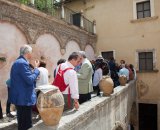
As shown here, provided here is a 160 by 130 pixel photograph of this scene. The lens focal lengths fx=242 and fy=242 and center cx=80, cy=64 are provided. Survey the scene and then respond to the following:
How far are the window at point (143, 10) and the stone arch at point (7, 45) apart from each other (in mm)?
9376

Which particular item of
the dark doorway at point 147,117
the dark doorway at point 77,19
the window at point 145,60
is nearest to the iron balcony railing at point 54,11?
the dark doorway at point 77,19

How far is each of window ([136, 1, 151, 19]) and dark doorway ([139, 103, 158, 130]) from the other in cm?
574

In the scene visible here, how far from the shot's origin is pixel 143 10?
15.5 m

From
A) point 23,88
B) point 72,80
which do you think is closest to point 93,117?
point 72,80

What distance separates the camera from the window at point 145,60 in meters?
15.2

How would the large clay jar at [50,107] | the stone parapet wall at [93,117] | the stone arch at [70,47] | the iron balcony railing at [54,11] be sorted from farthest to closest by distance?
the stone arch at [70,47] < the iron balcony railing at [54,11] < the stone parapet wall at [93,117] < the large clay jar at [50,107]

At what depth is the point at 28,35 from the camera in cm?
907

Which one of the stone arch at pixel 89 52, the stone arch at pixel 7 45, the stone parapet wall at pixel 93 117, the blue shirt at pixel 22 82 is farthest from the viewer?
the stone arch at pixel 89 52

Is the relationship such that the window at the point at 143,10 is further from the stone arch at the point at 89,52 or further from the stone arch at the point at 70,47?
the stone arch at the point at 70,47

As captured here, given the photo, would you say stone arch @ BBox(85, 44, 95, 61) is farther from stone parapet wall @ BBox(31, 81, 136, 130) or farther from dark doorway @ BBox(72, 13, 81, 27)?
stone parapet wall @ BBox(31, 81, 136, 130)

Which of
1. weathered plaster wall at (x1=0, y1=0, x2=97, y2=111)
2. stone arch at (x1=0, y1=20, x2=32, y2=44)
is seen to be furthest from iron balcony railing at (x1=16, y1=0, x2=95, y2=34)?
stone arch at (x1=0, y1=20, x2=32, y2=44)

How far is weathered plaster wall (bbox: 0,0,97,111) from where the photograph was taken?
802 centimetres

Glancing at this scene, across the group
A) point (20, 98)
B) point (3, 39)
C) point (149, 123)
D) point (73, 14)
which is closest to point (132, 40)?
point (73, 14)

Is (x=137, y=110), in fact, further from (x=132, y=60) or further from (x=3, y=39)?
(x=3, y=39)
